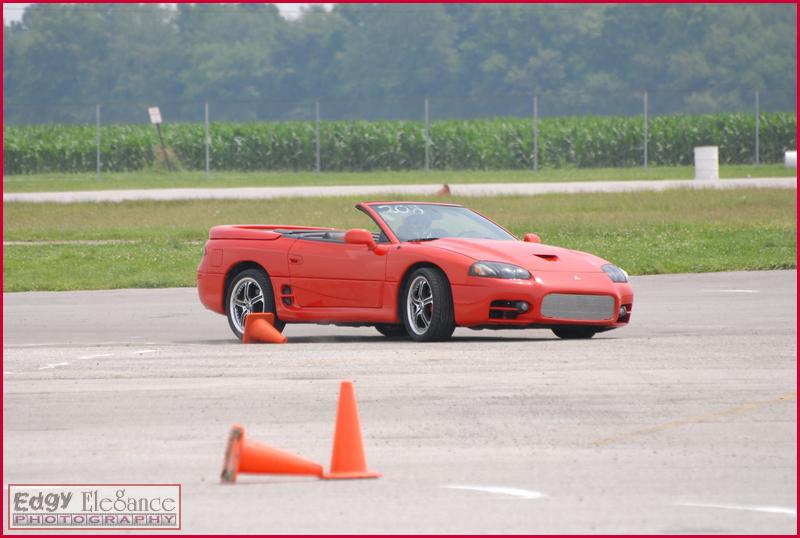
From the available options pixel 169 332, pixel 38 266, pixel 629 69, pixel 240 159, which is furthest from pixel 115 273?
pixel 629 69

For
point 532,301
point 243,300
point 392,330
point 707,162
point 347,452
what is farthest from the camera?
point 707,162

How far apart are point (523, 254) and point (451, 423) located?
4503 mm

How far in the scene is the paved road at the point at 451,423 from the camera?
6715 mm

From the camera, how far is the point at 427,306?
13.0 meters

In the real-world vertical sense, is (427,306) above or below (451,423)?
above

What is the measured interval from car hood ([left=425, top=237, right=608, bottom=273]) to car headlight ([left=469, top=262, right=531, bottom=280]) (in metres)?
0.08

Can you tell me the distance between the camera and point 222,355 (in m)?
12.2

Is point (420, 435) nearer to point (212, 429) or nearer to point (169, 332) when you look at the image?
point (212, 429)

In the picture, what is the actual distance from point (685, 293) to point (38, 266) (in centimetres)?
1007

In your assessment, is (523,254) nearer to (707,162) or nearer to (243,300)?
(243,300)

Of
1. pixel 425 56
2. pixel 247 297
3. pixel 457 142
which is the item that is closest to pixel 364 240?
pixel 247 297

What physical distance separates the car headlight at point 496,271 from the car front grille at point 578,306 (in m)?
0.27

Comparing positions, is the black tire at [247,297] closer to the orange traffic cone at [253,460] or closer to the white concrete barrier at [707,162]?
the orange traffic cone at [253,460]

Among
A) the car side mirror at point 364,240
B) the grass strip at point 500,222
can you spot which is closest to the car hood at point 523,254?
the car side mirror at point 364,240
